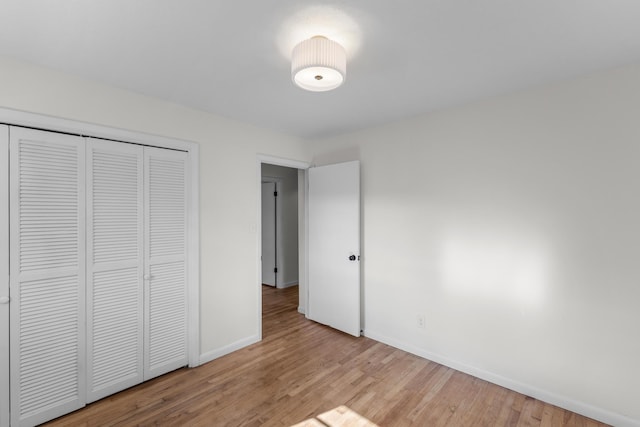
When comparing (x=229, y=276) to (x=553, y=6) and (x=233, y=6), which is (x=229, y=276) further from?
(x=553, y=6)

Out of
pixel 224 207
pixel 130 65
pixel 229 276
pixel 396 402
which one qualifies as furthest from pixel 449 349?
pixel 130 65

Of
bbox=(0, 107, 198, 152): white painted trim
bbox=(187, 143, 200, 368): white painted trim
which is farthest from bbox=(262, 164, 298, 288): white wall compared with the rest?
bbox=(0, 107, 198, 152): white painted trim

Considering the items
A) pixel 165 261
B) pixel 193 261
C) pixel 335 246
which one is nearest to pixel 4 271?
pixel 165 261

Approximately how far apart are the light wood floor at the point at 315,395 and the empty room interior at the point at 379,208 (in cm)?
2

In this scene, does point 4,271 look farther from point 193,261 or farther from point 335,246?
point 335,246

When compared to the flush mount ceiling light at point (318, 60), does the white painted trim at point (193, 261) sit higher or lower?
lower

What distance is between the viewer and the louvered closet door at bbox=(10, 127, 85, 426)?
1862mm

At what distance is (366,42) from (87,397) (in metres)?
3.07

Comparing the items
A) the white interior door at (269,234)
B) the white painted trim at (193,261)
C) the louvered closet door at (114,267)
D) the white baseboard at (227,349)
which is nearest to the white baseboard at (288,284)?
the white interior door at (269,234)

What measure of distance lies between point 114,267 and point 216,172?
3.85 feet

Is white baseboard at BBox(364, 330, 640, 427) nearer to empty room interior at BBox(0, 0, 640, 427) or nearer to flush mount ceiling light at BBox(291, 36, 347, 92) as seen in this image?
empty room interior at BBox(0, 0, 640, 427)

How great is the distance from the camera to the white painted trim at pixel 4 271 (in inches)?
71.4

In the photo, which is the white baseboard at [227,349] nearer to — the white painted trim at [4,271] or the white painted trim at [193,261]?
the white painted trim at [193,261]

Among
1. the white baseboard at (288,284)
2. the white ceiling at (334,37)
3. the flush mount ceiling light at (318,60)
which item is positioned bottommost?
the white baseboard at (288,284)
